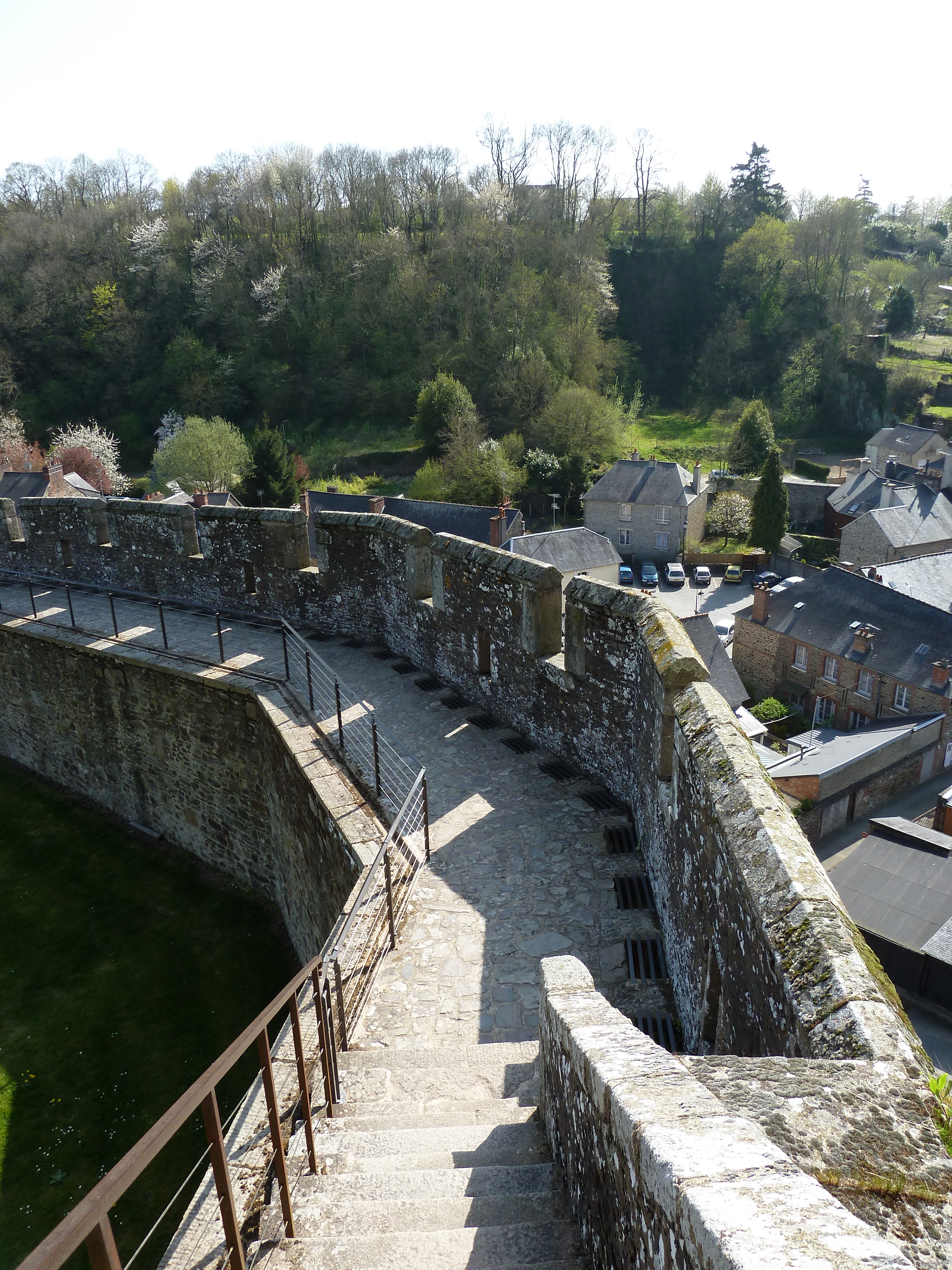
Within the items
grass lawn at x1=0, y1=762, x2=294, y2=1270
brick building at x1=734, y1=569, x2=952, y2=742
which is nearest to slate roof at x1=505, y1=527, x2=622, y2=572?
brick building at x1=734, y1=569, x2=952, y2=742

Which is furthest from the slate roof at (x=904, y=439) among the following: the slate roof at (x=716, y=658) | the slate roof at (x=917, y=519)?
the slate roof at (x=716, y=658)

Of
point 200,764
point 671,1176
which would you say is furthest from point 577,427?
point 671,1176

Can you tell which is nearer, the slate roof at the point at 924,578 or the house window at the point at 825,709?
the house window at the point at 825,709

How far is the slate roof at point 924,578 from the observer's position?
28.8 meters

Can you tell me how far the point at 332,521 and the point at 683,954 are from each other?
7448 millimetres

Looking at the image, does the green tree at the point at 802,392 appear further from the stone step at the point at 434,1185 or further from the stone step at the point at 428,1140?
the stone step at the point at 434,1185

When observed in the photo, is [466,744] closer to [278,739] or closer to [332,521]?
[278,739]

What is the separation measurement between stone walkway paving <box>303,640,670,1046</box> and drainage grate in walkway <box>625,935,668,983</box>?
0.05 m

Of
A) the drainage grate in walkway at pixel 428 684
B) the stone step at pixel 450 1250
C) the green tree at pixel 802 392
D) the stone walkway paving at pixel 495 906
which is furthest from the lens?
the green tree at pixel 802 392

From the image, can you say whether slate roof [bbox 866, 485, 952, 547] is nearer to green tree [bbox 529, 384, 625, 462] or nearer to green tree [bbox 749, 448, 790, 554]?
green tree [bbox 749, 448, 790, 554]

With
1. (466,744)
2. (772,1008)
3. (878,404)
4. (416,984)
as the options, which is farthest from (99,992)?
(878,404)

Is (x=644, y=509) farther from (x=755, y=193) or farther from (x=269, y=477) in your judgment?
(x=755, y=193)

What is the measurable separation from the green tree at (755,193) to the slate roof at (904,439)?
2922 cm

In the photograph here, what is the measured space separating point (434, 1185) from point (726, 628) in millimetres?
31839
